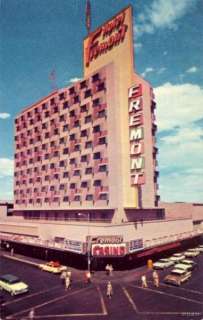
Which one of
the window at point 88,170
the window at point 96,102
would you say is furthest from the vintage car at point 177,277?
the window at point 96,102

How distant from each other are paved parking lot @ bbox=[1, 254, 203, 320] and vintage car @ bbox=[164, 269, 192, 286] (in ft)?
2.31

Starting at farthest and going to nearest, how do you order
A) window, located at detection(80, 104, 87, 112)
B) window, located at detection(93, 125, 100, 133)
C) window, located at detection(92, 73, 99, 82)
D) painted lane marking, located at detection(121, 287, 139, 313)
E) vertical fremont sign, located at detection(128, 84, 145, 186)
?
window, located at detection(80, 104, 87, 112)
window, located at detection(92, 73, 99, 82)
window, located at detection(93, 125, 100, 133)
vertical fremont sign, located at detection(128, 84, 145, 186)
painted lane marking, located at detection(121, 287, 139, 313)

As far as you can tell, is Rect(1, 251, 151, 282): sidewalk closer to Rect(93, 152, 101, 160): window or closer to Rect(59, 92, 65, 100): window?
Rect(93, 152, 101, 160): window

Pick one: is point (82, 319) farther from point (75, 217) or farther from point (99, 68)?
point (99, 68)

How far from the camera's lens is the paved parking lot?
1169 inches

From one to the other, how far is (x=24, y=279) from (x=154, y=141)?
139 ft

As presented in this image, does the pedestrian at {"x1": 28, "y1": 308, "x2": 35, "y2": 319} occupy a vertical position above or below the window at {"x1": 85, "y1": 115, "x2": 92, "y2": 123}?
below

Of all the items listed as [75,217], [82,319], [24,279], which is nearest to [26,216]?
[75,217]

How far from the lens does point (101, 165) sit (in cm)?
6044

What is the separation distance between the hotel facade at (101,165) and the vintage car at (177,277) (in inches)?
315

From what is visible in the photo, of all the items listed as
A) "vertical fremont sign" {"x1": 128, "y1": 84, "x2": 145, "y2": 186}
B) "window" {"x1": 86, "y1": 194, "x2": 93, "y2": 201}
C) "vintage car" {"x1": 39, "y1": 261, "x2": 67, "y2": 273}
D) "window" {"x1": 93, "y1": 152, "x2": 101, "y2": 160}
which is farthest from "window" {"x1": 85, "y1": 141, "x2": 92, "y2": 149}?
"vintage car" {"x1": 39, "y1": 261, "x2": 67, "y2": 273}

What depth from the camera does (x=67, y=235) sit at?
55.0 metres

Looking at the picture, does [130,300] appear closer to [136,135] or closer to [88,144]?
[136,135]

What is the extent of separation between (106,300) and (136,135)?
31.6 m
